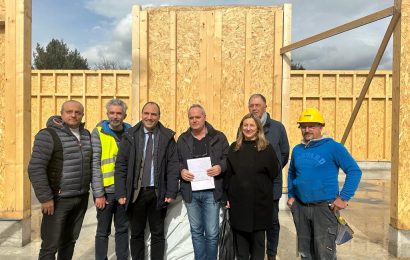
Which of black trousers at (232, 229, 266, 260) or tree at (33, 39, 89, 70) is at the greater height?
tree at (33, 39, 89, 70)

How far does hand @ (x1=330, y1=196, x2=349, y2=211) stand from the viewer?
303cm

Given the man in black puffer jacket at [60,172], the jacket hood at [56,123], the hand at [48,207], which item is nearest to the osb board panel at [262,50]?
the man in black puffer jacket at [60,172]

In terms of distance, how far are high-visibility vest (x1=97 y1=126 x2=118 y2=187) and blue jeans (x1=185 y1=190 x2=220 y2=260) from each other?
0.87 m

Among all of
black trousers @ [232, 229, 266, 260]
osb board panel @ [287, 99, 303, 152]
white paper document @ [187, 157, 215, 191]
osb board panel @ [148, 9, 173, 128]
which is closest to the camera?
black trousers @ [232, 229, 266, 260]

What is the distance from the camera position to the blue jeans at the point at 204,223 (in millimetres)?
3600

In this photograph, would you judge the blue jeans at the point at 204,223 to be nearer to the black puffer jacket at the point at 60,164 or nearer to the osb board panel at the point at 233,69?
the black puffer jacket at the point at 60,164

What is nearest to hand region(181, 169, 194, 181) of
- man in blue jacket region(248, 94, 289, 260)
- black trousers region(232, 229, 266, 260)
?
black trousers region(232, 229, 266, 260)

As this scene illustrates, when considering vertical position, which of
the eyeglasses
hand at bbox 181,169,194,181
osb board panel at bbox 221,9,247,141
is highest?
osb board panel at bbox 221,9,247,141

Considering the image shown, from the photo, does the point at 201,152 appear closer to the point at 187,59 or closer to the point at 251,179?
the point at 251,179

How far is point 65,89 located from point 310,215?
13438mm

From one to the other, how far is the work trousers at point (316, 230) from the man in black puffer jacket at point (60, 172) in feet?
7.05

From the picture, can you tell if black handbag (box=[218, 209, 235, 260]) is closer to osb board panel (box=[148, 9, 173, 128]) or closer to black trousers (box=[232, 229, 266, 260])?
black trousers (box=[232, 229, 266, 260])

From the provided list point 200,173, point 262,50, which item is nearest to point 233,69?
point 262,50

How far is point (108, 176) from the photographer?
143 inches
